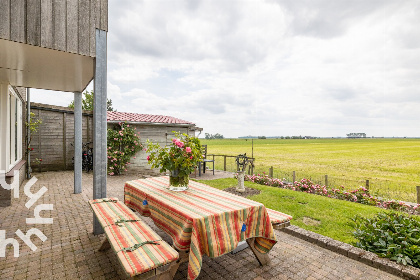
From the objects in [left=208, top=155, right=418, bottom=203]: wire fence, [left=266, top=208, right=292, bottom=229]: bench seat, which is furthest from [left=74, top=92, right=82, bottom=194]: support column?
[left=208, top=155, right=418, bottom=203]: wire fence

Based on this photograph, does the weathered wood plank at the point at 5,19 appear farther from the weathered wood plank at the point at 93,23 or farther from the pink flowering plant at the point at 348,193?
the pink flowering plant at the point at 348,193

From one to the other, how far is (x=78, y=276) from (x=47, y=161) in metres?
9.20

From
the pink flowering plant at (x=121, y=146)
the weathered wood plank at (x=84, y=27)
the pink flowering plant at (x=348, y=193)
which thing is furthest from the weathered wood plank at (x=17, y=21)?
the pink flowering plant at (x=348, y=193)

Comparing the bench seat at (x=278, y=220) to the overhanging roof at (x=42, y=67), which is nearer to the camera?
the bench seat at (x=278, y=220)

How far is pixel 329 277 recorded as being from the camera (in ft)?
8.05

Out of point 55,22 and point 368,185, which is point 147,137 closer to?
point 55,22

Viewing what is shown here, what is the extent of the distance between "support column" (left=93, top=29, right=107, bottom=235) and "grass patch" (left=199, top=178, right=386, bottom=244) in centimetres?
361

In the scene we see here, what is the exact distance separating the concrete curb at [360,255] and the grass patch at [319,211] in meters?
0.39

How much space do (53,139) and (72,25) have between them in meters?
8.39

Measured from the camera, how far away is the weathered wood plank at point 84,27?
3.25 meters

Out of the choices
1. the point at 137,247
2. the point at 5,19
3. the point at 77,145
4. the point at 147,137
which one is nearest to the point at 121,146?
the point at 147,137

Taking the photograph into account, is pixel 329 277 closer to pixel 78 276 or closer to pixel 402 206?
pixel 78 276

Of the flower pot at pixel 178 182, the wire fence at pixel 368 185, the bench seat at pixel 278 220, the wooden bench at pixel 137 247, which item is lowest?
the wire fence at pixel 368 185

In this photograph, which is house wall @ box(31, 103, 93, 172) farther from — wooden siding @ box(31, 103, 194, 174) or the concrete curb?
the concrete curb
